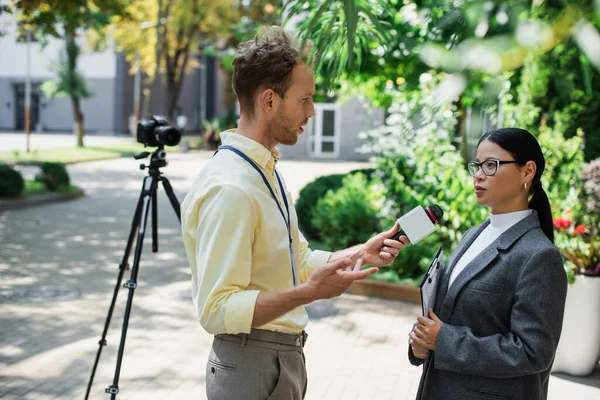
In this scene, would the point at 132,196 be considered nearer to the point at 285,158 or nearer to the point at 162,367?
the point at 162,367

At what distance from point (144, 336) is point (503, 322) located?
468 cm

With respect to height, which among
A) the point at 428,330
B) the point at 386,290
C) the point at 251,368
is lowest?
the point at 386,290

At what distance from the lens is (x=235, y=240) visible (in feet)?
6.64

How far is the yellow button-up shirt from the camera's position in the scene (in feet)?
6.64

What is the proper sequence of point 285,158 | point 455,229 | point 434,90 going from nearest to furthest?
point 434,90
point 455,229
point 285,158

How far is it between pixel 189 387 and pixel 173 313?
2.11 m

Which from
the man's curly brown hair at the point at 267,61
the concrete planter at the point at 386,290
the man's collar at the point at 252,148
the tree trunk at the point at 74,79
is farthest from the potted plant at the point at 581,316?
the tree trunk at the point at 74,79

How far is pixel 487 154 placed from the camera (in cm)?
242

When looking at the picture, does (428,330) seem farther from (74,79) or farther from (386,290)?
(74,79)

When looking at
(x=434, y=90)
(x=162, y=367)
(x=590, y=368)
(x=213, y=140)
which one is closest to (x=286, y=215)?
(x=434, y=90)

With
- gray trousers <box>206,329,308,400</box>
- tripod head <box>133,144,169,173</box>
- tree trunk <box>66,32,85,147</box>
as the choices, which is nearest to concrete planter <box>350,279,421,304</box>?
tripod head <box>133,144,169,173</box>

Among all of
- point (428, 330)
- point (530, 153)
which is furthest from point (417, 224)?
point (530, 153)

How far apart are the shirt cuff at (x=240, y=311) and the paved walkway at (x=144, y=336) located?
323cm

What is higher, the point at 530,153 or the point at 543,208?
the point at 530,153
